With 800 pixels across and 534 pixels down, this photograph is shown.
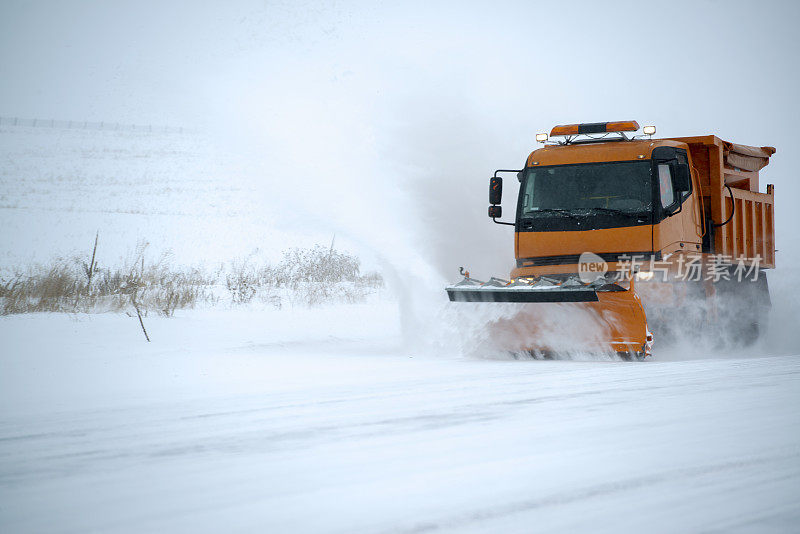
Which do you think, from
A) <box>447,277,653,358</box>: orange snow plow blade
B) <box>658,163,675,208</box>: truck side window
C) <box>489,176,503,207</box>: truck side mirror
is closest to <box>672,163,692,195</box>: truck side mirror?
<box>658,163,675,208</box>: truck side window

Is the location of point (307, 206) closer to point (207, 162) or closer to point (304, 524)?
point (304, 524)

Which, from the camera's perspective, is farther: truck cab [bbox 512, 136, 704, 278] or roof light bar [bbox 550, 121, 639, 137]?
roof light bar [bbox 550, 121, 639, 137]

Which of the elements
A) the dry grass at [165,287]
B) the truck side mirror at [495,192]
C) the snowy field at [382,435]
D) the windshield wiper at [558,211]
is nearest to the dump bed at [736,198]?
the snowy field at [382,435]

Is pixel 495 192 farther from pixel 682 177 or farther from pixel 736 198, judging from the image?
pixel 736 198

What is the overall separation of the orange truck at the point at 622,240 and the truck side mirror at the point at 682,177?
1cm

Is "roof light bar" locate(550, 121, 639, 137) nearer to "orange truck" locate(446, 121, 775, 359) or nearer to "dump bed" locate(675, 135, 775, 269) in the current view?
"orange truck" locate(446, 121, 775, 359)

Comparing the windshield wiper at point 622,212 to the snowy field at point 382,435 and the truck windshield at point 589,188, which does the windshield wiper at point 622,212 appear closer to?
the truck windshield at point 589,188

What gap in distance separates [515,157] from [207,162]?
37.4 metres

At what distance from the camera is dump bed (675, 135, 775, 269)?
33.3 ft

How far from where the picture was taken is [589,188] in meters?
9.34

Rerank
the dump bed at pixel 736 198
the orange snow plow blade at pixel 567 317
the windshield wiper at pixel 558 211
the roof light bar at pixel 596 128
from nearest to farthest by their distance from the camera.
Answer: the orange snow plow blade at pixel 567 317, the windshield wiper at pixel 558 211, the roof light bar at pixel 596 128, the dump bed at pixel 736 198

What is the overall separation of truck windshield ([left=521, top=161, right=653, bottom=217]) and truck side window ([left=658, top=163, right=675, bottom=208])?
14cm

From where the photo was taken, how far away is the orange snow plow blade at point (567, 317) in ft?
26.9


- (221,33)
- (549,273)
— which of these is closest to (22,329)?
(549,273)
